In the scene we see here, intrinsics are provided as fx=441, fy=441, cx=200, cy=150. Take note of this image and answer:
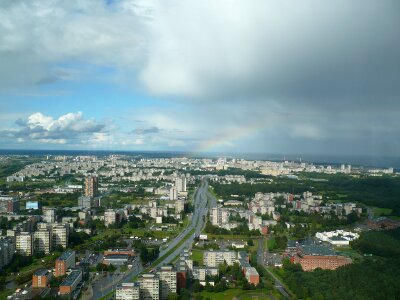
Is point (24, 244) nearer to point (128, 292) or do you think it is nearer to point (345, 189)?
point (128, 292)

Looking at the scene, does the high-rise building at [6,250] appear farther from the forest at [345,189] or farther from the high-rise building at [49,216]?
the forest at [345,189]

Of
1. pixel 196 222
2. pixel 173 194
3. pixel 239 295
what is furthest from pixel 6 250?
pixel 173 194

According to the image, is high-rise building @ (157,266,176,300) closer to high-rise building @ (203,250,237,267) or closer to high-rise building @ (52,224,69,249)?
high-rise building @ (203,250,237,267)

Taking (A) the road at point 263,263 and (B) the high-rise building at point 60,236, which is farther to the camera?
(B) the high-rise building at point 60,236

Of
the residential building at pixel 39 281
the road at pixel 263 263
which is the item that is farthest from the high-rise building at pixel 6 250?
the road at pixel 263 263

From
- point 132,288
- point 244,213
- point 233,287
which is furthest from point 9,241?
point 244,213

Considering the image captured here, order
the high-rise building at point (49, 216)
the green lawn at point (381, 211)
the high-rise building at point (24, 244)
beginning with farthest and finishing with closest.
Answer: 1. the green lawn at point (381, 211)
2. the high-rise building at point (49, 216)
3. the high-rise building at point (24, 244)
